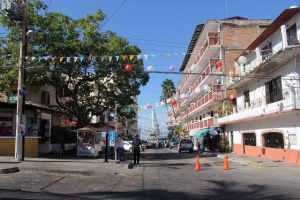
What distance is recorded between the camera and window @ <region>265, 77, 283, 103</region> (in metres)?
23.4

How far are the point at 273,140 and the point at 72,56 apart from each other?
15.5m

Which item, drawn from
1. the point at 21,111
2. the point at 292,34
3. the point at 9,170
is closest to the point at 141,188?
the point at 9,170

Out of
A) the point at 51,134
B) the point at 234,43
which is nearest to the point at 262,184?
the point at 51,134

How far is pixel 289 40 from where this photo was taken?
21.8 meters

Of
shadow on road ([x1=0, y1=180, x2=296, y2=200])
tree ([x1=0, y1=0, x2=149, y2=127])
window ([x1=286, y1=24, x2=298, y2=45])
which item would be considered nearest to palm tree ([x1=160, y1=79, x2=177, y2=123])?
tree ([x1=0, y1=0, x2=149, y2=127])

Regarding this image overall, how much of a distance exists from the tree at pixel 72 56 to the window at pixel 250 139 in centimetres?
1048

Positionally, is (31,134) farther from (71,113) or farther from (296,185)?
(296,185)

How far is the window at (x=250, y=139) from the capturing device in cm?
2942

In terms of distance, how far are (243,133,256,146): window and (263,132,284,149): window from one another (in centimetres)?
272

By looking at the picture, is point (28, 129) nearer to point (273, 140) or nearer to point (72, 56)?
point (72, 56)

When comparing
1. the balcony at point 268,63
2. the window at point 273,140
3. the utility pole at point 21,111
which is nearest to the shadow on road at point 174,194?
the utility pole at point 21,111

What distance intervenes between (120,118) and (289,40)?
15398 mm

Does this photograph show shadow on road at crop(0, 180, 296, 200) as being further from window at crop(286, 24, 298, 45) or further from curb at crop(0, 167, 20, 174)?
window at crop(286, 24, 298, 45)

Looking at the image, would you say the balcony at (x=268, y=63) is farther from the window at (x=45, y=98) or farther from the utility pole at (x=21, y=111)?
the window at (x=45, y=98)
